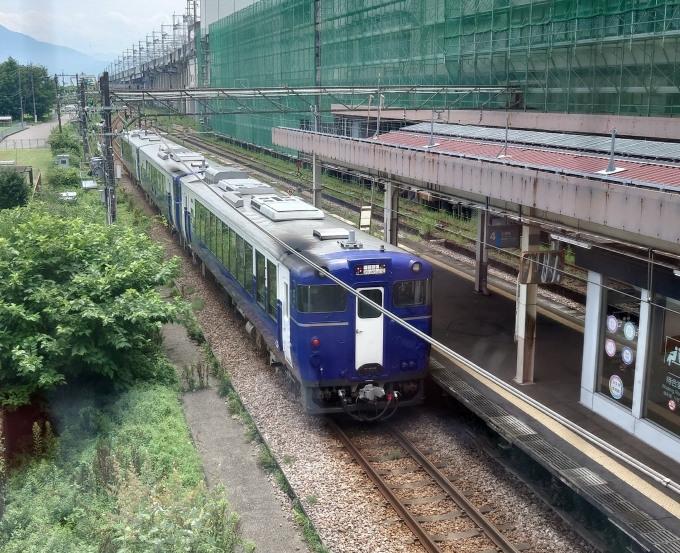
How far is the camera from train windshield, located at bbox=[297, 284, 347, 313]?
29.5 feet

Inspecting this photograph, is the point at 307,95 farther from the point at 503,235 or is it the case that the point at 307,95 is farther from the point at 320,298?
the point at 320,298

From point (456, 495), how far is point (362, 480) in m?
1.02

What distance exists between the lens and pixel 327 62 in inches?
1320

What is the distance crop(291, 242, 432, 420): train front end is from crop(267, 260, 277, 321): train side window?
42.3 inches

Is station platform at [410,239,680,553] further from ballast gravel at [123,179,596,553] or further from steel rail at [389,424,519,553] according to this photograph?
steel rail at [389,424,519,553]

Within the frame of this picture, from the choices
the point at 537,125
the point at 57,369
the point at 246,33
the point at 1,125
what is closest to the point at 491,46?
the point at 537,125

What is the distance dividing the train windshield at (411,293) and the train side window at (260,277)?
2.21 metres

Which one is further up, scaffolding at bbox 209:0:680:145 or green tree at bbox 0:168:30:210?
scaffolding at bbox 209:0:680:145

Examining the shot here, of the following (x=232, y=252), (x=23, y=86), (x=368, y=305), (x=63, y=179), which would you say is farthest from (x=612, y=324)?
(x=23, y=86)

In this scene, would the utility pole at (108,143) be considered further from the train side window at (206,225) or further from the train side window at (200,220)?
the train side window at (206,225)

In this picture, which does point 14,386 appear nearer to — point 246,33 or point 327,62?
point 327,62

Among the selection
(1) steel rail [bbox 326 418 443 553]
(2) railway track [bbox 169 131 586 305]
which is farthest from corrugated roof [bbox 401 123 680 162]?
(1) steel rail [bbox 326 418 443 553]

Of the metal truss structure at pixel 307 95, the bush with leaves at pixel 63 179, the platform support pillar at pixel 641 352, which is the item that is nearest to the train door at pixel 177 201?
the metal truss structure at pixel 307 95

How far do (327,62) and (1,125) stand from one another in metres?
37.9
